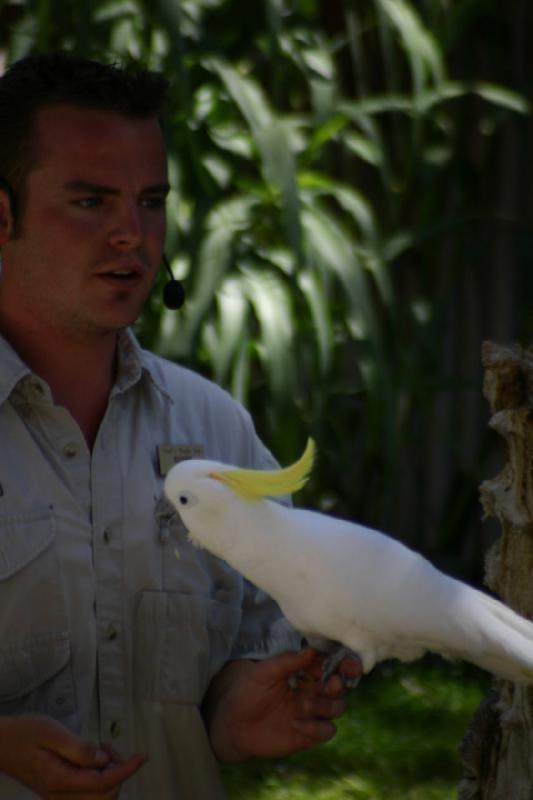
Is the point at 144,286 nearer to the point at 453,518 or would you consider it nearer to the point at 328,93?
the point at 328,93

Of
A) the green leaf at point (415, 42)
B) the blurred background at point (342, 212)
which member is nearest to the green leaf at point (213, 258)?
the blurred background at point (342, 212)

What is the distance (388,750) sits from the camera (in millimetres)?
2863

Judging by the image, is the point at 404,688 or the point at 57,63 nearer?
the point at 57,63

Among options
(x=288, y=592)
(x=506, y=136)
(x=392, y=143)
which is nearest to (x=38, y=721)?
(x=288, y=592)

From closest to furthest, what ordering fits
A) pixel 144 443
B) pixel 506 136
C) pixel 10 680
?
pixel 10 680 < pixel 144 443 < pixel 506 136

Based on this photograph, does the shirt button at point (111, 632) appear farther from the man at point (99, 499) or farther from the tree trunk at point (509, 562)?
the tree trunk at point (509, 562)

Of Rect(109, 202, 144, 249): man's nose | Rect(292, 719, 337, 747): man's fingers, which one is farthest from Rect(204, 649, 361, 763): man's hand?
Rect(109, 202, 144, 249): man's nose

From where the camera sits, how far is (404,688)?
3.24 metres

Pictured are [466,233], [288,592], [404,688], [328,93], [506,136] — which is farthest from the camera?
[506,136]

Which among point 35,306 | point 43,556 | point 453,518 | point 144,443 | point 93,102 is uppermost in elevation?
point 93,102

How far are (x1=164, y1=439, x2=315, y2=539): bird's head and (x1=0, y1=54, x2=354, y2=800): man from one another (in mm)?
199

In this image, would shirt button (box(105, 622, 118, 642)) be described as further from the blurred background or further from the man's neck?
the blurred background

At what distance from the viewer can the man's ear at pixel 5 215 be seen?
5.40 ft

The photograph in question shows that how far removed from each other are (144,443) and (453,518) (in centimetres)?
198
